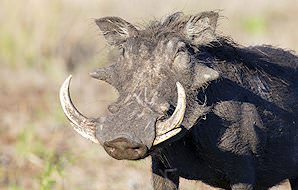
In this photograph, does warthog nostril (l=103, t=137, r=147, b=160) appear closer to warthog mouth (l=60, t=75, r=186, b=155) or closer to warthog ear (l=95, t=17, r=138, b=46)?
warthog mouth (l=60, t=75, r=186, b=155)

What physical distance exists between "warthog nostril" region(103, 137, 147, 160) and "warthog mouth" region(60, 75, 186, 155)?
9cm

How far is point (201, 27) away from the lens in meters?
5.00

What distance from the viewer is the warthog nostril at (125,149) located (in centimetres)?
433

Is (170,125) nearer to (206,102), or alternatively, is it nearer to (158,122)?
(158,122)

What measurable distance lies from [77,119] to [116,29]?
737 millimetres

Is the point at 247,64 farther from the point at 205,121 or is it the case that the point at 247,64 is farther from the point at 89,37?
the point at 89,37

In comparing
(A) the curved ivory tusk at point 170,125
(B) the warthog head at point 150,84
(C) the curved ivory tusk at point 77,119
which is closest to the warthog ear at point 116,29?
(B) the warthog head at point 150,84

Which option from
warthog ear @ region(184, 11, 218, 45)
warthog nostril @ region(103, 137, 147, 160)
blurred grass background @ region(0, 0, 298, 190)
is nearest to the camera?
warthog nostril @ region(103, 137, 147, 160)

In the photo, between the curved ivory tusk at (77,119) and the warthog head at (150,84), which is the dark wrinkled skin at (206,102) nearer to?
the warthog head at (150,84)

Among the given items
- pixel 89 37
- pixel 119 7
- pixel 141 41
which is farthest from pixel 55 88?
pixel 141 41

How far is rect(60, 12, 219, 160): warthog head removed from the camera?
4418 mm

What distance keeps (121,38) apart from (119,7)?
7.82 m

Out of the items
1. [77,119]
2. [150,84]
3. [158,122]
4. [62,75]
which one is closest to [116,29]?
[150,84]

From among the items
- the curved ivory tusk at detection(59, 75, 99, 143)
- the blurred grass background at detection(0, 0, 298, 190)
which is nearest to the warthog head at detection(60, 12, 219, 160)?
the curved ivory tusk at detection(59, 75, 99, 143)
